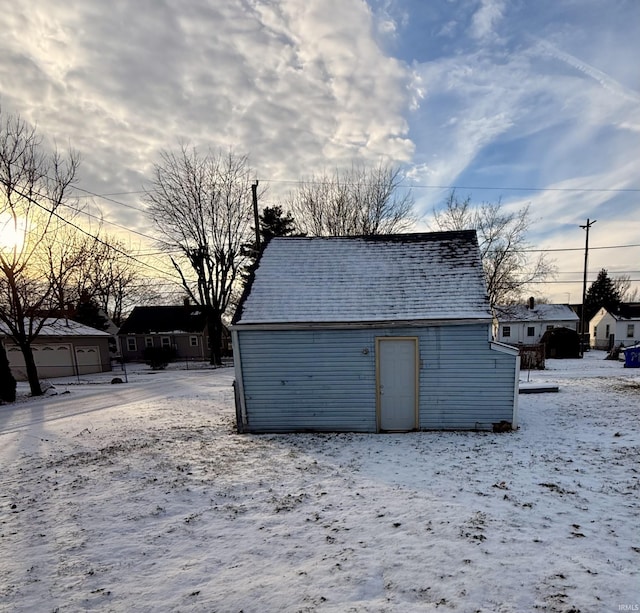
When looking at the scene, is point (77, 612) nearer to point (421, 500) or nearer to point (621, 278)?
point (421, 500)

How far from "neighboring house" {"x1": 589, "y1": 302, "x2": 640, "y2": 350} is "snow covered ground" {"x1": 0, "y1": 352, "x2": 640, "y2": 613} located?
111 feet

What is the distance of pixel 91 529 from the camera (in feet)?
13.3

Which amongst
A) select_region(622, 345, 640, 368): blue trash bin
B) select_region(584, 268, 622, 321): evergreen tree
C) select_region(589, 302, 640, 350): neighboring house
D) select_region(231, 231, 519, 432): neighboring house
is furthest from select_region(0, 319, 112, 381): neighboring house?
select_region(584, 268, 622, 321): evergreen tree

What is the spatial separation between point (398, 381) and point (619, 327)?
38007 mm

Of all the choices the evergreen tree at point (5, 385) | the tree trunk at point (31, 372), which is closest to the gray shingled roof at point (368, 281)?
the evergreen tree at point (5, 385)

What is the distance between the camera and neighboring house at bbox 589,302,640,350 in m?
32.4

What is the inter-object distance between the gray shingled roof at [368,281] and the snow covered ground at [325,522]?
288cm

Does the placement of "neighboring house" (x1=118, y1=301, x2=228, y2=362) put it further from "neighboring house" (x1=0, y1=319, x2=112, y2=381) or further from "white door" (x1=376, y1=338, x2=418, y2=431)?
"white door" (x1=376, y1=338, x2=418, y2=431)

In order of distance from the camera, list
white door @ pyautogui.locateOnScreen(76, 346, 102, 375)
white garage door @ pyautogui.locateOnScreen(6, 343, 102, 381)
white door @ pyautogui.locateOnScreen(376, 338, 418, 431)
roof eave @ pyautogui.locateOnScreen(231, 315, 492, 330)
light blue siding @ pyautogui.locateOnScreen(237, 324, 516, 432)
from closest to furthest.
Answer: roof eave @ pyautogui.locateOnScreen(231, 315, 492, 330) → light blue siding @ pyautogui.locateOnScreen(237, 324, 516, 432) → white door @ pyautogui.locateOnScreen(376, 338, 418, 431) → white garage door @ pyautogui.locateOnScreen(6, 343, 102, 381) → white door @ pyautogui.locateOnScreen(76, 346, 102, 375)

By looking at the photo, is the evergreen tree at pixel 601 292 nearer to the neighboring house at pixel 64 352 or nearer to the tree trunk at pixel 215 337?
the tree trunk at pixel 215 337

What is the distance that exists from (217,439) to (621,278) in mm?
65789

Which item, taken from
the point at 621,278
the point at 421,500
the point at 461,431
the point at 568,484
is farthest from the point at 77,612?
the point at 621,278

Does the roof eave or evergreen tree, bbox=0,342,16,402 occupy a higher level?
the roof eave

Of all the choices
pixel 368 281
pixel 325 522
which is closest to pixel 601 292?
pixel 368 281
